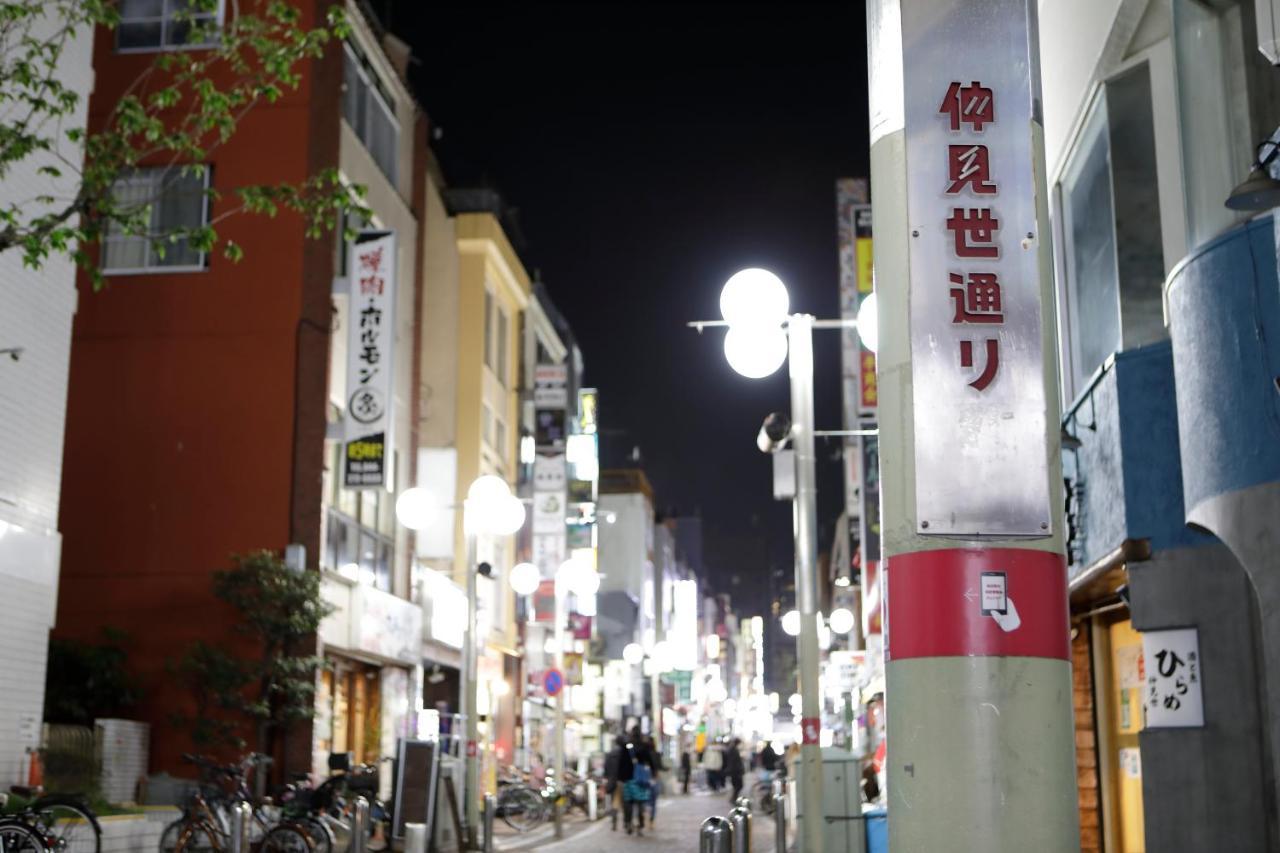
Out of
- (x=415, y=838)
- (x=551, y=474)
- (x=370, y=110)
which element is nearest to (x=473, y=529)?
(x=415, y=838)

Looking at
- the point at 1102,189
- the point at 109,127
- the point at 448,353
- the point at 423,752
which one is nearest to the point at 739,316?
the point at 1102,189

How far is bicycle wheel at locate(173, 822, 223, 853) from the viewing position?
18969 millimetres

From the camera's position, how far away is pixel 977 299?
550 centimetres

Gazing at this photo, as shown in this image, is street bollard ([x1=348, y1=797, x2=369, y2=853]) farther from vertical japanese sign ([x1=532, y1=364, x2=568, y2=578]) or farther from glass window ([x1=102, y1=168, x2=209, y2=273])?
vertical japanese sign ([x1=532, y1=364, x2=568, y2=578])

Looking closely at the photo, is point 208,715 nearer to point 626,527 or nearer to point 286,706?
point 286,706

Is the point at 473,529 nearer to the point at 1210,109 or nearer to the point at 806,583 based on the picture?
the point at 806,583

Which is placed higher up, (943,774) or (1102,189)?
(1102,189)

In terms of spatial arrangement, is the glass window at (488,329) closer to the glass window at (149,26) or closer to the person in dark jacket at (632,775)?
the person in dark jacket at (632,775)

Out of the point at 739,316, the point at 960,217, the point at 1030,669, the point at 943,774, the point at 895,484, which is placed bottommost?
the point at 943,774

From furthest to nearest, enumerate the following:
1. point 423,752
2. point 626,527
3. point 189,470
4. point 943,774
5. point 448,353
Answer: point 626,527 → point 448,353 → point 189,470 → point 423,752 → point 943,774

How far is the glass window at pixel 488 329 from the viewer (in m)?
46.3

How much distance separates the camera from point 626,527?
90562 millimetres

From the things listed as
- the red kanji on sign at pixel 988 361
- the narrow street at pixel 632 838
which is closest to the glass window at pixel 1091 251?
the narrow street at pixel 632 838

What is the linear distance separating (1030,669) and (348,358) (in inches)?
995
